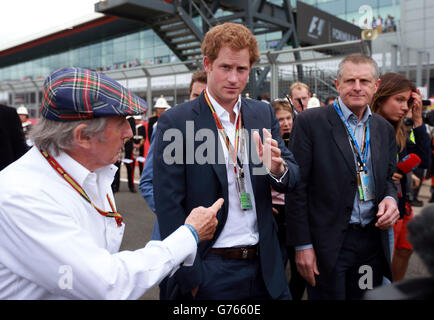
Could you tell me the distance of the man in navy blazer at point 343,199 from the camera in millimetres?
2209

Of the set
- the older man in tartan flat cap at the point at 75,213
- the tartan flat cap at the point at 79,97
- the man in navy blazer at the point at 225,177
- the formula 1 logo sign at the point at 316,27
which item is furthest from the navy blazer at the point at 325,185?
the formula 1 logo sign at the point at 316,27

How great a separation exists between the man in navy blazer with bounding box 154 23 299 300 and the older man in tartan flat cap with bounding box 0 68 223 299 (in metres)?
0.28

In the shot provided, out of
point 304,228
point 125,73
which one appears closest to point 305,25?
point 125,73

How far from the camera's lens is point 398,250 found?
324 cm

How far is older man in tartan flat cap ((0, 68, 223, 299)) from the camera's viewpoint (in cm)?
109

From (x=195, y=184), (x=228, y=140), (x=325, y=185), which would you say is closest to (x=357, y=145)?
(x=325, y=185)

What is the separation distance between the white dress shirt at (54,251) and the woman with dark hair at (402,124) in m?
2.27

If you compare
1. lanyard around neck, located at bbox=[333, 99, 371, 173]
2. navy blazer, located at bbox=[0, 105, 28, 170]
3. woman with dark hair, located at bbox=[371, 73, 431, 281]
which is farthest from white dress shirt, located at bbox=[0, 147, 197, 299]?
navy blazer, located at bbox=[0, 105, 28, 170]

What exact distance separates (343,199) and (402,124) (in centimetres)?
126

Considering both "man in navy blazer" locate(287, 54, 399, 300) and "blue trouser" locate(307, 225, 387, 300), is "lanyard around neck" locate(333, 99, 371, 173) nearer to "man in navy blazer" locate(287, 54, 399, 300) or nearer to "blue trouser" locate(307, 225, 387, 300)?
"man in navy blazer" locate(287, 54, 399, 300)

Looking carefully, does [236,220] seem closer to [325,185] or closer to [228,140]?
[228,140]

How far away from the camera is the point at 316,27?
11797 millimetres

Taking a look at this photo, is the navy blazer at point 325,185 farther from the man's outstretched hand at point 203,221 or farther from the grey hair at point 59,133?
the grey hair at point 59,133
